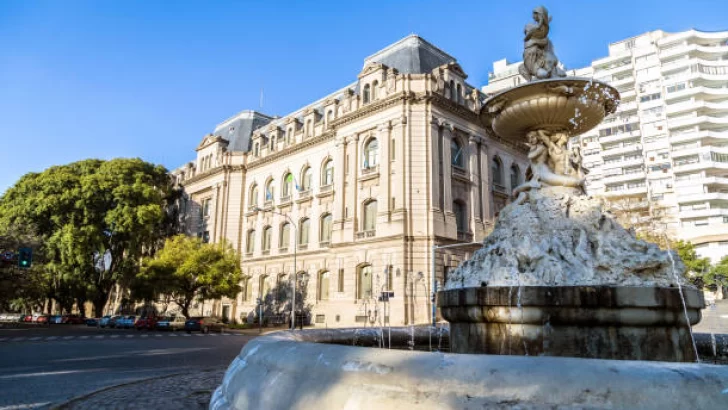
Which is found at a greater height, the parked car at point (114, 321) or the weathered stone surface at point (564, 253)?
the weathered stone surface at point (564, 253)

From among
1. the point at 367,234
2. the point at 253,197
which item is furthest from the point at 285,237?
the point at 367,234

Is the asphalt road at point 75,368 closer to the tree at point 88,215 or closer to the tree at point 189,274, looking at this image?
the tree at point 189,274

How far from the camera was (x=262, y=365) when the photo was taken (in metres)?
4.18

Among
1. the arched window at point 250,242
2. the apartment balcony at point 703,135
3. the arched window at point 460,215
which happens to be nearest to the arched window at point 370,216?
the arched window at point 460,215

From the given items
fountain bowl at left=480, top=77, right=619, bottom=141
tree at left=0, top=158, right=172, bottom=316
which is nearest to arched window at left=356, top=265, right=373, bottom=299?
tree at left=0, top=158, right=172, bottom=316

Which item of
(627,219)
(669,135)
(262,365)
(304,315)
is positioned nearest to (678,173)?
(669,135)

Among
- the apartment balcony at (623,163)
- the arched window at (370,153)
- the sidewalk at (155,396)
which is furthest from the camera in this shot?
the apartment balcony at (623,163)

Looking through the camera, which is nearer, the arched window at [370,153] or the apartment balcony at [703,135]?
the arched window at [370,153]

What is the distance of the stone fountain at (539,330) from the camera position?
2.71 meters

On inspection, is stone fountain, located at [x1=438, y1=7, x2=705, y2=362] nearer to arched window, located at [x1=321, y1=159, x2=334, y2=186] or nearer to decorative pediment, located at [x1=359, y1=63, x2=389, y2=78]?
decorative pediment, located at [x1=359, y1=63, x2=389, y2=78]

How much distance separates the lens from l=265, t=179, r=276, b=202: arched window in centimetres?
4184

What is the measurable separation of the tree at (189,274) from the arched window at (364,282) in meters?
10.8

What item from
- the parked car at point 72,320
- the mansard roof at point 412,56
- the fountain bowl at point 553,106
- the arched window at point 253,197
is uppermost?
the mansard roof at point 412,56

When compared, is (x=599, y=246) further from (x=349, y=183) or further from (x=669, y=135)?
(x=669, y=135)
